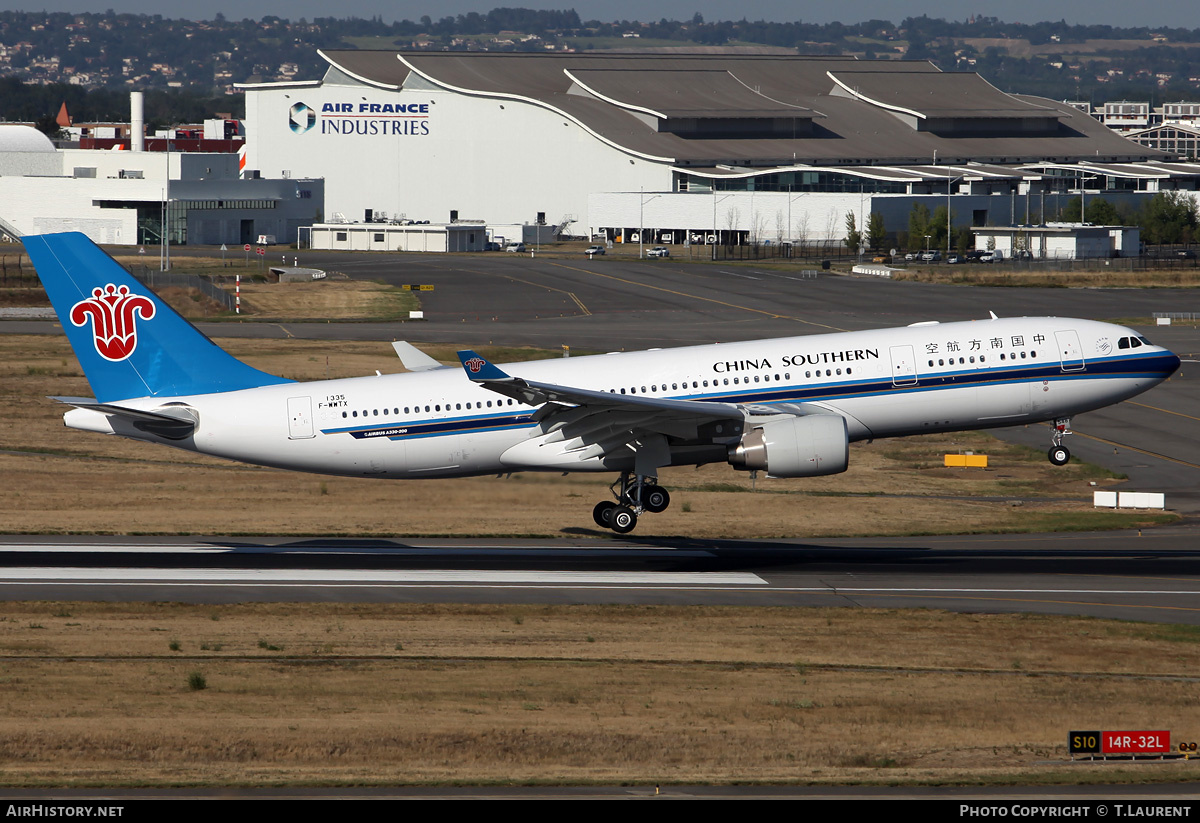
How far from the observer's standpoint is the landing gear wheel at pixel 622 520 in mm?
43000

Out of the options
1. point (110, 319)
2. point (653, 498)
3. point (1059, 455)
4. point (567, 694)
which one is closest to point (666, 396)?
point (653, 498)

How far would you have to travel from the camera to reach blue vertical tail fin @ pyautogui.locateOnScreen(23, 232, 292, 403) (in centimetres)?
4144

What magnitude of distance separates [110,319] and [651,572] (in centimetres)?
1805

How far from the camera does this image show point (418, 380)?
43.1m

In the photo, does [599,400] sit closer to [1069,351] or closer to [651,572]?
[651,572]

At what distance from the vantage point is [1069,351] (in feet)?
144

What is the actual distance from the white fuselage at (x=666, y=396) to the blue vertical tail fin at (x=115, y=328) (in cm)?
75

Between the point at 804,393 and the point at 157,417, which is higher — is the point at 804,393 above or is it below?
above

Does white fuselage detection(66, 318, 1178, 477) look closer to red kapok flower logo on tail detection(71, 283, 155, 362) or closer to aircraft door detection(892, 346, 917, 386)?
aircraft door detection(892, 346, 917, 386)

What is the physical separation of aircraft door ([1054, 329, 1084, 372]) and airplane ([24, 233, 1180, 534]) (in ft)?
0.15

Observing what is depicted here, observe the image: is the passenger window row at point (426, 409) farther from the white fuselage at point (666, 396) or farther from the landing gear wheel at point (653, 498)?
the landing gear wheel at point (653, 498)

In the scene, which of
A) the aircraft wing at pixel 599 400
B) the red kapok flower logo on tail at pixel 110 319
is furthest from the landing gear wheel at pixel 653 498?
the red kapok flower logo on tail at pixel 110 319

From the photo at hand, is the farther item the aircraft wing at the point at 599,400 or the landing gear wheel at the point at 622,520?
the landing gear wheel at the point at 622,520
